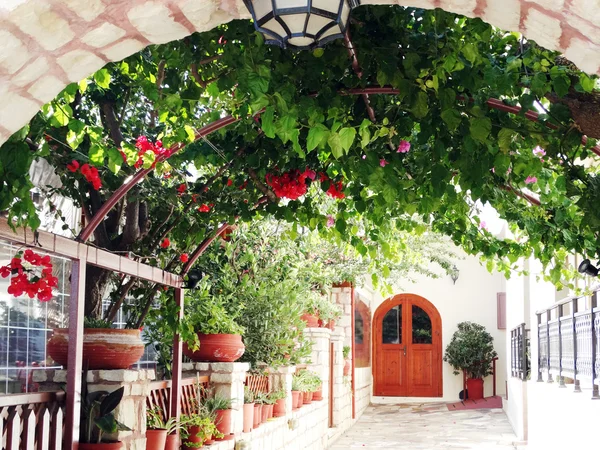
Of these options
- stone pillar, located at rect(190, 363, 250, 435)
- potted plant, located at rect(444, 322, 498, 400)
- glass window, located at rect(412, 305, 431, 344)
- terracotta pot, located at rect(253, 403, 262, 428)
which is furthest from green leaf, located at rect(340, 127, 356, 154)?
glass window, located at rect(412, 305, 431, 344)

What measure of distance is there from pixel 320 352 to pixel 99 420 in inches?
269

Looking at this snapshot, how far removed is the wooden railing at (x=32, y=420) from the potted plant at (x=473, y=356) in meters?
14.4

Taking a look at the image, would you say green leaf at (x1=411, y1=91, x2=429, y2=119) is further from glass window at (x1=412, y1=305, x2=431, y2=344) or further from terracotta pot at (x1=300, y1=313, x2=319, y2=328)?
glass window at (x1=412, y1=305, x2=431, y2=344)

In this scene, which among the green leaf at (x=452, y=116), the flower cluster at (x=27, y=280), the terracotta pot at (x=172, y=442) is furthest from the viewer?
the terracotta pot at (x=172, y=442)

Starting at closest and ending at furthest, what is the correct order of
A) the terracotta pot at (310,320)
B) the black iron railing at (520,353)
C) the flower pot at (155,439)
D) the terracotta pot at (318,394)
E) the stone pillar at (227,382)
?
1. the flower pot at (155,439)
2. the stone pillar at (227,382)
3. the terracotta pot at (310,320)
4. the terracotta pot at (318,394)
5. the black iron railing at (520,353)

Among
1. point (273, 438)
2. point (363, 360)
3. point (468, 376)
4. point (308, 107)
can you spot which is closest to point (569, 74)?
point (308, 107)

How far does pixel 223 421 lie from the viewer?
6023 millimetres

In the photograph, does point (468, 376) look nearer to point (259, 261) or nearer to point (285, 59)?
point (259, 261)

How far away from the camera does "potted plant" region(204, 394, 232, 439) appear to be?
19.7 feet

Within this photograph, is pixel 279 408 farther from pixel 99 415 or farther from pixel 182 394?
pixel 99 415

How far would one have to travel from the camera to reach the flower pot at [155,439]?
194 inches

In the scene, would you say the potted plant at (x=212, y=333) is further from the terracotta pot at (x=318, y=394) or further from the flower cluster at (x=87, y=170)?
the terracotta pot at (x=318, y=394)

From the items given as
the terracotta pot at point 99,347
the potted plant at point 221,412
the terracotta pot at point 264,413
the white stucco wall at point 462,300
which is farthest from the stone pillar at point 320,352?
the white stucco wall at point 462,300

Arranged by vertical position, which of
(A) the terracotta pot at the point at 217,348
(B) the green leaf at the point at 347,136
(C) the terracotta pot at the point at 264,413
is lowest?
(C) the terracotta pot at the point at 264,413
